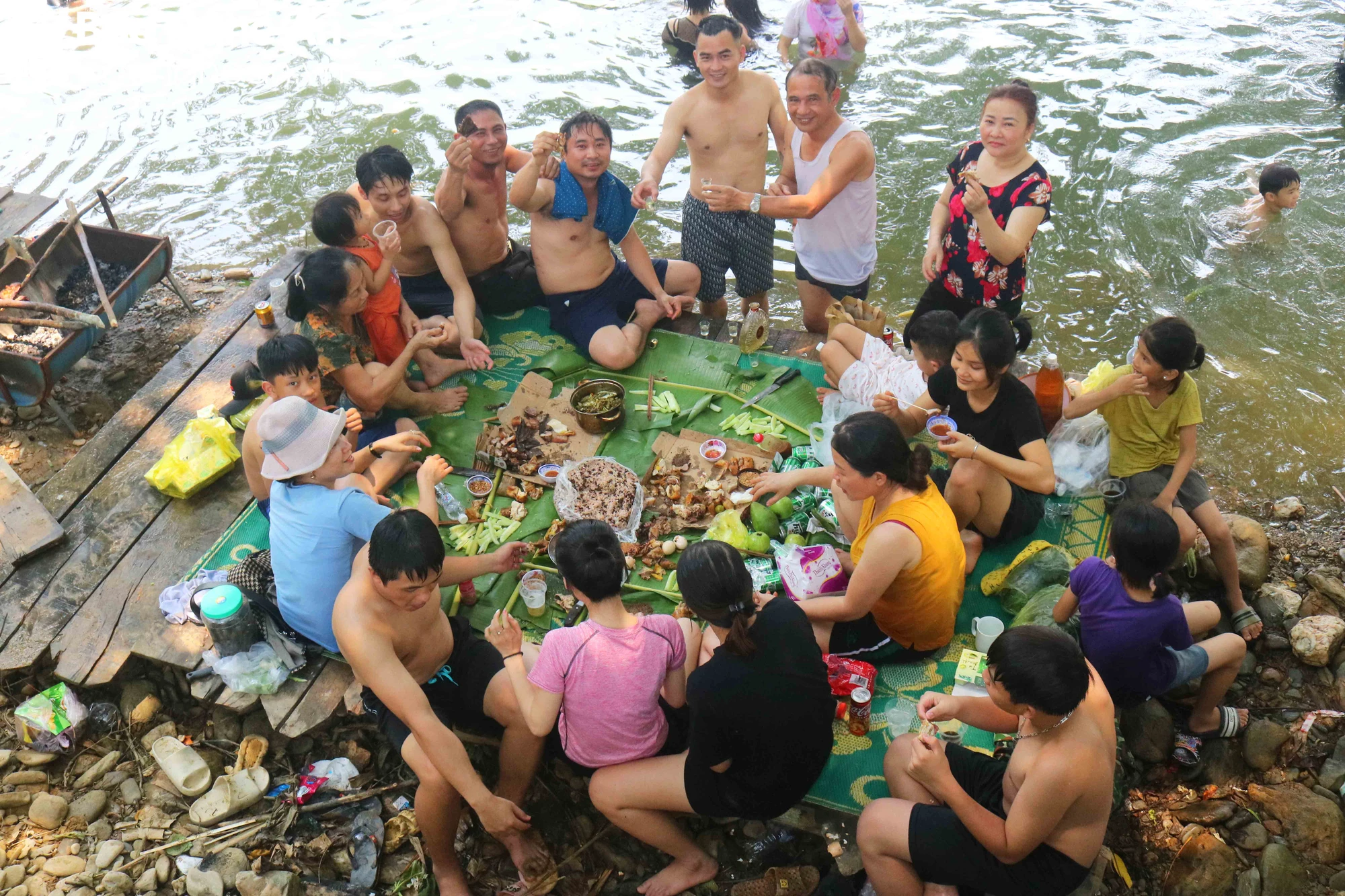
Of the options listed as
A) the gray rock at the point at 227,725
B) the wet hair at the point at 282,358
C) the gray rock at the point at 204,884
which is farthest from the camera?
the wet hair at the point at 282,358

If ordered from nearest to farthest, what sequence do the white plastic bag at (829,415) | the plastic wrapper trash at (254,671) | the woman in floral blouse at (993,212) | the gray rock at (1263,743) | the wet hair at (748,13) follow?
the gray rock at (1263,743)
the plastic wrapper trash at (254,671)
the woman in floral blouse at (993,212)
the white plastic bag at (829,415)
the wet hair at (748,13)

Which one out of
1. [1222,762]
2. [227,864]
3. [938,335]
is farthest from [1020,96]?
[227,864]

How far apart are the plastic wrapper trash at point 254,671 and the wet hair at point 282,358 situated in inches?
53.5

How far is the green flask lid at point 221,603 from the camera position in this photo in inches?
158

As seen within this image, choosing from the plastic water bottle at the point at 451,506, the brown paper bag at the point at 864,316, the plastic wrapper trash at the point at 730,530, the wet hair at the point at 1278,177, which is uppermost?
the wet hair at the point at 1278,177

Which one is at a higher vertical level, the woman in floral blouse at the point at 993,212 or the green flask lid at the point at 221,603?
the woman in floral blouse at the point at 993,212

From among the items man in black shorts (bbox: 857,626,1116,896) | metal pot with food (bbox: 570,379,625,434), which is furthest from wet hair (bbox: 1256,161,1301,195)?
man in black shorts (bbox: 857,626,1116,896)

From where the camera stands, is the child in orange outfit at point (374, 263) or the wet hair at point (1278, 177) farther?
the wet hair at point (1278, 177)

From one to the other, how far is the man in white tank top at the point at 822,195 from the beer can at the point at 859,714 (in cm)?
299

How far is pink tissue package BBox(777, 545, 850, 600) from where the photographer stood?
420 cm

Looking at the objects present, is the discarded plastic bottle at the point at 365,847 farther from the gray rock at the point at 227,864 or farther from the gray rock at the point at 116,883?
the gray rock at the point at 116,883

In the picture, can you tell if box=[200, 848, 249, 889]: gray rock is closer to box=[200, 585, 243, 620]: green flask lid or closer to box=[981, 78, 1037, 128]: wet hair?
box=[200, 585, 243, 620]: green flask lid

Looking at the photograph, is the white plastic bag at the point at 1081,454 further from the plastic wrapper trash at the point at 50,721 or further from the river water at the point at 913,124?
the plastic wrapper trash at the point at 50,721

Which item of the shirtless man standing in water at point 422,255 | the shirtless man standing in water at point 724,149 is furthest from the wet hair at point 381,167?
the shirtless man standing in water at point 724,149
